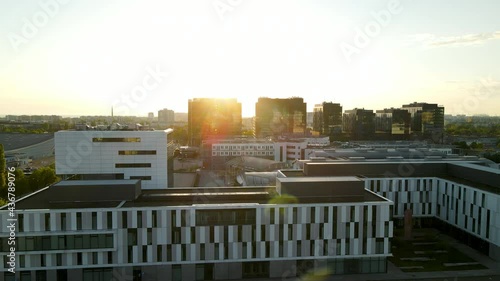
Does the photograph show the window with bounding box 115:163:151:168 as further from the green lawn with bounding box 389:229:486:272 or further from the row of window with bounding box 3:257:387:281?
the green lawn with bounding box 389:229:486:272

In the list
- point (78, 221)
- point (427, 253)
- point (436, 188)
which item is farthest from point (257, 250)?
point (436, 188)

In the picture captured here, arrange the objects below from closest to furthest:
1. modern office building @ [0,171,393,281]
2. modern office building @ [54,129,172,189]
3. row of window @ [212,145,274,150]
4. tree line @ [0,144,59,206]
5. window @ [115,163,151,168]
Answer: modern office building @ [0,171,393,281] → modern office building @ [54,129,172,189] → window @ [115,163,151,168] → tree line @ [0,144,59,206] → row of window @ [212,145,274,150]

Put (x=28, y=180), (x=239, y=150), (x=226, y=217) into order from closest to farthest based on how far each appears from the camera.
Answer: (x=226, y=217) < (x=28, y=180) < (x=239, y=150)

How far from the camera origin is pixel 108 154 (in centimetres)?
6462

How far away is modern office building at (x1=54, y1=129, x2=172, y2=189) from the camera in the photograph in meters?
64.3

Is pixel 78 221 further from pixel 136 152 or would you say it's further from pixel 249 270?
pixel 136 152

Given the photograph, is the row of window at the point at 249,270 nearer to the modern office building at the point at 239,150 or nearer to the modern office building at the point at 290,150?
the modern office building at the point at 290,150

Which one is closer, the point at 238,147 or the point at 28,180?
the point at 28,180

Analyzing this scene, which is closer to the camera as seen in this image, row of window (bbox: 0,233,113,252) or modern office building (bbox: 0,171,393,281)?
row of window (bbox: 0,233,113,252)

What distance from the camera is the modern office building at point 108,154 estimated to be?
64.3 m

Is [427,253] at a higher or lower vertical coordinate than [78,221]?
lower

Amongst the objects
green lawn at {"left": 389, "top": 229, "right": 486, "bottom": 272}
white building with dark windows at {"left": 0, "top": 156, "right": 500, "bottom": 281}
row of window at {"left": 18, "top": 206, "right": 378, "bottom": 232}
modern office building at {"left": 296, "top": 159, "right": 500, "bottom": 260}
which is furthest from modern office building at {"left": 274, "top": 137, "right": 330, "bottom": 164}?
row of window at {"left": 18, "top": 206, "right": 378, "bottom": 232}

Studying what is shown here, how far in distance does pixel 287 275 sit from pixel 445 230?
3158 centimetres

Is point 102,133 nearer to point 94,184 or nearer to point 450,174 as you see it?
point 94,184
